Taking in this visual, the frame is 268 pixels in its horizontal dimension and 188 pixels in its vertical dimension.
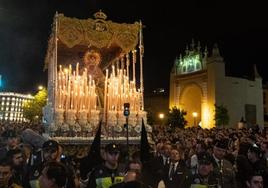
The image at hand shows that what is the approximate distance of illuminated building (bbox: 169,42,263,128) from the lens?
44.0 m

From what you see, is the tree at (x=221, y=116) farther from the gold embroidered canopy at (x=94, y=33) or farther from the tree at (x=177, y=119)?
the gold embroidered canopy at (x=94, y=33)

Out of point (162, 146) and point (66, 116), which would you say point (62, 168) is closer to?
point (162, 146)

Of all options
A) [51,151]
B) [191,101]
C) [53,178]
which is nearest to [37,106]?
[191,101]

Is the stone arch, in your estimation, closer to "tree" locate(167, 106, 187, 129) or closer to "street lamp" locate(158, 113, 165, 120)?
"street lamp" locate(158, 113, 165, 120)

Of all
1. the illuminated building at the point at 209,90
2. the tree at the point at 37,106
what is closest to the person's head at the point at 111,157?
the illuminated building at the point at 209,90

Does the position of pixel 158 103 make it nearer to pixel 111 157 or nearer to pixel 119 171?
pixel 119 171

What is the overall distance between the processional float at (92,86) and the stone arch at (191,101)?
1270 inches

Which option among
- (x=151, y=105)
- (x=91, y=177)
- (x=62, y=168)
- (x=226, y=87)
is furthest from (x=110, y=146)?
(x=151, y=105)

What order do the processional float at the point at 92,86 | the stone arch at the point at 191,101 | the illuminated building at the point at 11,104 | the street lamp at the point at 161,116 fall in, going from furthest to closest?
the illuminated building at the point at 11,104 → the street lamp at the point at 161,116 → the stone arch at the point at 191,101 → the processional float at the point at 92,86

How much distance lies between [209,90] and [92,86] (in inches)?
1241

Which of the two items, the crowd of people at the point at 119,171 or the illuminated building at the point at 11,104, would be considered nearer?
the crowd of people at the point at 119,171

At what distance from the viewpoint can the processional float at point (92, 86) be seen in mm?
13984

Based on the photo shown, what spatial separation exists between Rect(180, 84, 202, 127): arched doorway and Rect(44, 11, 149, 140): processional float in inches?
1267

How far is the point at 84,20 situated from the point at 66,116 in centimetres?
458
